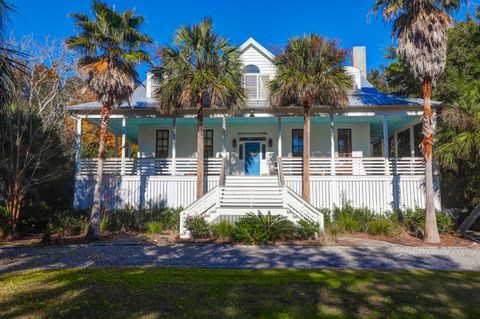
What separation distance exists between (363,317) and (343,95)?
11.4 metres

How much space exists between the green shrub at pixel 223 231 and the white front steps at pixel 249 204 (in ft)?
3.69

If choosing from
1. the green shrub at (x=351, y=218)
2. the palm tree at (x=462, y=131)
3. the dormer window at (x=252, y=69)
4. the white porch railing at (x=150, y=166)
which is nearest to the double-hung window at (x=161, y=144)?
the white porch railing at (x=150, y=166)

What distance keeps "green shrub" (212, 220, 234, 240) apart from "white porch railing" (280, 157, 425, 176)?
5.29 m

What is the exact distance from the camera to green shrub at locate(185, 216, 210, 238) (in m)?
12.6

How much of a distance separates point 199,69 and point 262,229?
6957mm

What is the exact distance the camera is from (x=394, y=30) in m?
13.2

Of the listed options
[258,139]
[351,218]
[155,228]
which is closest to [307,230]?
[351,218]

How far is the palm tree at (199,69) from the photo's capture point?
14.2 meters

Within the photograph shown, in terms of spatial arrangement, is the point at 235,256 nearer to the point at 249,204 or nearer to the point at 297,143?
the point at 249,204

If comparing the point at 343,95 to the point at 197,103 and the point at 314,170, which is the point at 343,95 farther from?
the point at 197,103

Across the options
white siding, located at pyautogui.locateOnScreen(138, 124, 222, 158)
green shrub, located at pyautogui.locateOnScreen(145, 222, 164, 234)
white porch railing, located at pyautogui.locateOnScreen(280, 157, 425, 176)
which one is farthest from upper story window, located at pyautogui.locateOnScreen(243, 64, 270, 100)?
green shrub, located at pyautogui.locateOnScreen(145, 222, 164, 234)

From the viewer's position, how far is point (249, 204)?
A: 1455cm

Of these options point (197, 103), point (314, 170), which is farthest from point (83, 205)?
point (314, 170)

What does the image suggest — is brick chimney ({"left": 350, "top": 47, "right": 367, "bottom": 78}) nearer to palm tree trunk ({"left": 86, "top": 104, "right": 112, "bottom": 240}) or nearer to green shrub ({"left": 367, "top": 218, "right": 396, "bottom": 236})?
green shrub ({"left": 367, "top": 218, "right": 396, "bottom": 236})
